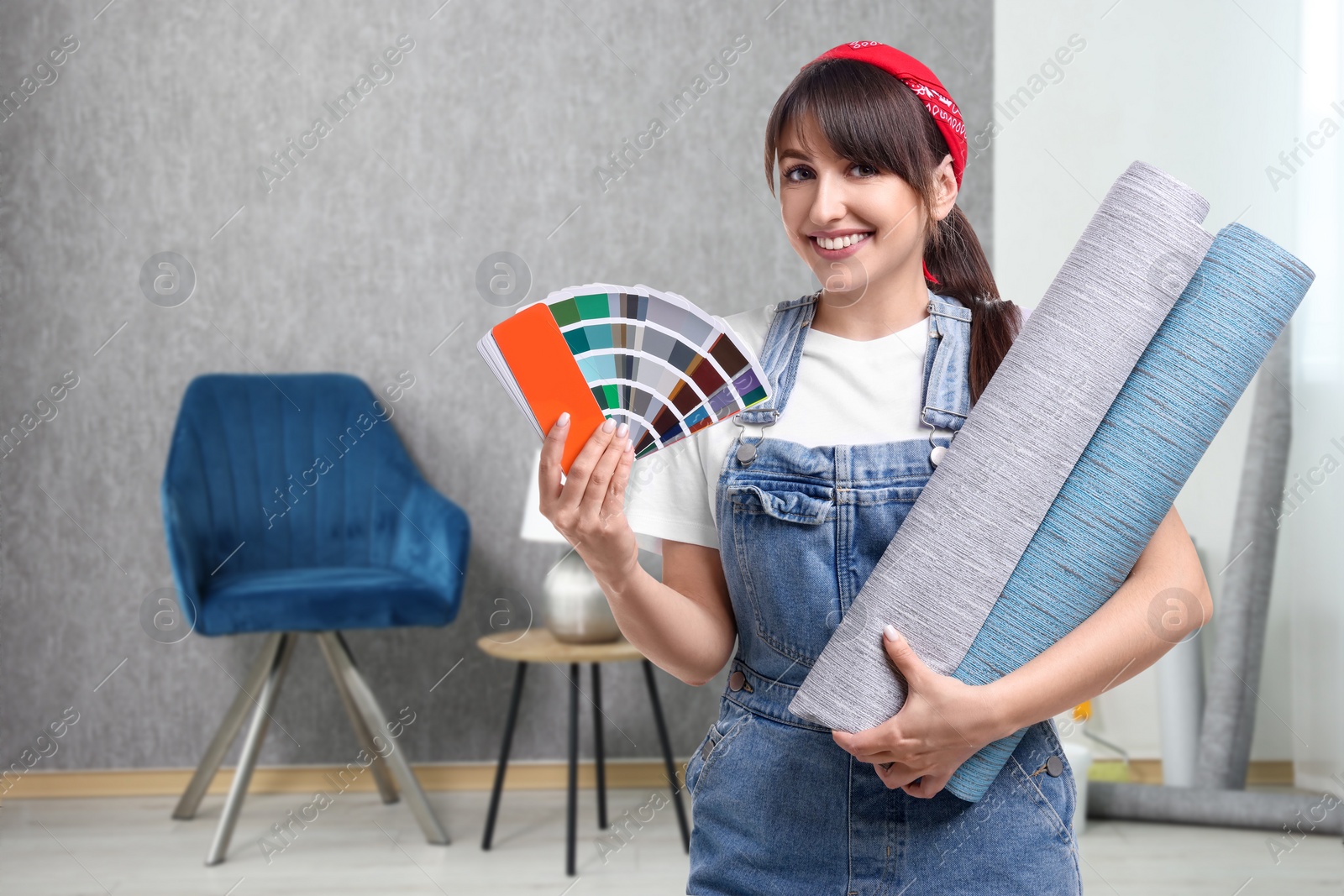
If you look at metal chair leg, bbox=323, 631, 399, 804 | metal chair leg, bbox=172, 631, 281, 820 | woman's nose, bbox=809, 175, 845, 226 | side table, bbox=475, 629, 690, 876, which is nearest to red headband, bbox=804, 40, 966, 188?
woman's nose, bbox=809, 175, 845, 226

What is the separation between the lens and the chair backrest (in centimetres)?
292

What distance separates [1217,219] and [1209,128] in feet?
0.89

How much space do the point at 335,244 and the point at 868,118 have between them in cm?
257

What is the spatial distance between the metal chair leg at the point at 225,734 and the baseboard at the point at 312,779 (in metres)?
0.20

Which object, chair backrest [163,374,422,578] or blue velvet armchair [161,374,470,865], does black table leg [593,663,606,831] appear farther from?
chair backrest [163,374,422,578]

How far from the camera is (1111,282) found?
2.42ft

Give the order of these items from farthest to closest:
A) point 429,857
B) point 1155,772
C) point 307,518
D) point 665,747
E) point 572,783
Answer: point 307,518 < point 1155,772 < point 665,747 < point 429,857 < point 572,783

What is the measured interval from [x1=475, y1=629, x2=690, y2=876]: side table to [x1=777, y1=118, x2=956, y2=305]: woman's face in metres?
1.66

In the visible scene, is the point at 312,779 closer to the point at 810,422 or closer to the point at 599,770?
the point at 599,770

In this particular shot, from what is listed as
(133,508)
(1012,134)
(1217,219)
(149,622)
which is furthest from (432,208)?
(1217,219)

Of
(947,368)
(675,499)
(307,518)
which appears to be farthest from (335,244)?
(947,368)

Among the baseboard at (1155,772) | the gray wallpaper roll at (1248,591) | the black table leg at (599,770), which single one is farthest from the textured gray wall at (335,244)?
the baseboard at (1155,772)

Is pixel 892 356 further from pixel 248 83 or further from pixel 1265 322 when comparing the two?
pixel 248 83

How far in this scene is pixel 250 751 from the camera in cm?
259
